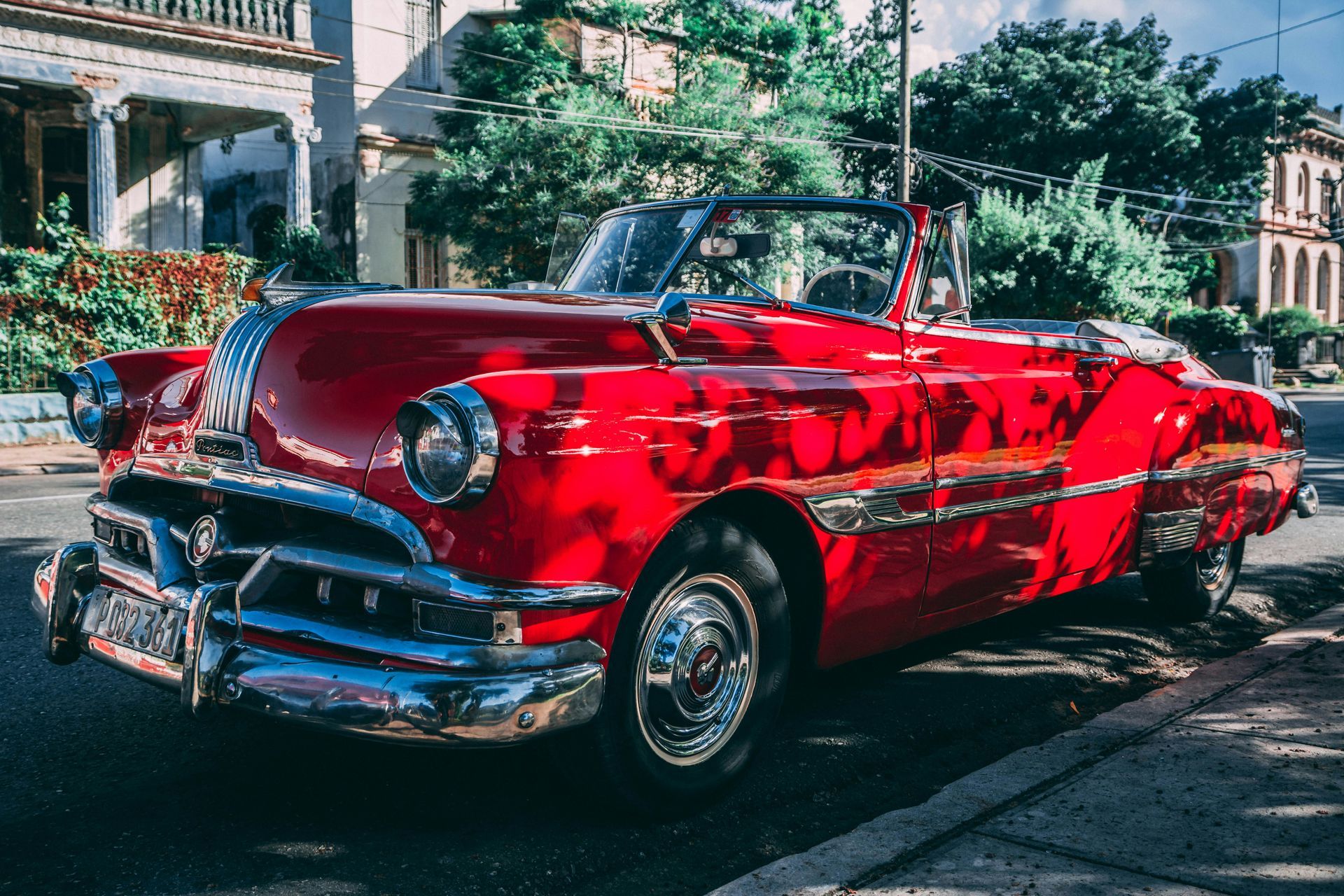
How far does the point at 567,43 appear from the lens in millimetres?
24188

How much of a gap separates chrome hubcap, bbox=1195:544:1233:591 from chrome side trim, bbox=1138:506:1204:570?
51 centimetres

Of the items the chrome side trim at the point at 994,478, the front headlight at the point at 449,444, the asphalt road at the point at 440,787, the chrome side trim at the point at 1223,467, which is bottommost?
the asphalt road at the point at 440,787

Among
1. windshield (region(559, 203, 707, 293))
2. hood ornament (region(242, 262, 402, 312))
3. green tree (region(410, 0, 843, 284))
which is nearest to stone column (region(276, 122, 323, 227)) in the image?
green tree (region(410, 0, 843, 284))

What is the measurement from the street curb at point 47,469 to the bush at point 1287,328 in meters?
38.4

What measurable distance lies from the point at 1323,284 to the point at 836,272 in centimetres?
5777

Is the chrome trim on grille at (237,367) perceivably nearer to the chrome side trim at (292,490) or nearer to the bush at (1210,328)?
the chrome side trim at (292,490)

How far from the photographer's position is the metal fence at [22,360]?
45.0 feet

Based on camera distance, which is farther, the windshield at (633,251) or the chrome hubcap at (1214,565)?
the chrome hubcap at (1214,565)

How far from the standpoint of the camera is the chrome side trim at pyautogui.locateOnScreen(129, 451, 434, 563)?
2.56 meters

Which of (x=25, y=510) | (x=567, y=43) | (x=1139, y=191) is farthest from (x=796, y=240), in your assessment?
(x=1139, y=191)

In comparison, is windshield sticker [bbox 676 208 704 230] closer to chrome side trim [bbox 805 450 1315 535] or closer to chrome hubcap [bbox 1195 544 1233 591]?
chrome side trim [bbox 805 450 1315 535]

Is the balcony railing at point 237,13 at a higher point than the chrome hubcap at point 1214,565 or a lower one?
higher

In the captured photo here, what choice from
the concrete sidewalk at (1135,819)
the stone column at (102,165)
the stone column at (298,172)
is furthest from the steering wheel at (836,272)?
the stone column at (298,172)

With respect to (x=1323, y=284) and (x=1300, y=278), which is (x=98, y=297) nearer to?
(x=1300, y=278)
